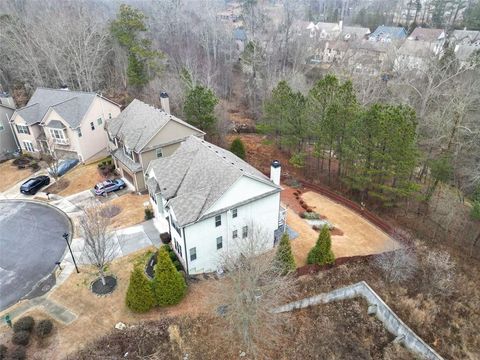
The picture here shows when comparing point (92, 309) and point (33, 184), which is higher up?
point (33, 184)

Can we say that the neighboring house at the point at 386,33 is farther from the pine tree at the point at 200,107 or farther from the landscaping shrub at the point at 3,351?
the landscaping shrub at the point at 3,351

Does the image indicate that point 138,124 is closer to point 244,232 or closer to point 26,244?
point 26,244

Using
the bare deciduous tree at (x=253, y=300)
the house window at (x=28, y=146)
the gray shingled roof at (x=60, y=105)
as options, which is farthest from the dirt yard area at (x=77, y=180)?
the bare deciduous tree at (x=253, y=300)

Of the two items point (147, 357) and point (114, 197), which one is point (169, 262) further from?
point (114, 197)

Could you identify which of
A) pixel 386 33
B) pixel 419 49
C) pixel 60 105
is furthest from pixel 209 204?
pixel 386 33

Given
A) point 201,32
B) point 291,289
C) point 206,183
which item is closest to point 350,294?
point 291,289

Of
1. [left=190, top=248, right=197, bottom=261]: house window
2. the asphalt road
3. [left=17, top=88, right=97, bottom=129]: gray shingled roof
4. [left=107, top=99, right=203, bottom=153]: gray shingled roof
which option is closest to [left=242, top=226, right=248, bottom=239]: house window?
[left=190, top=248, right=197, bottom=261]: house window
